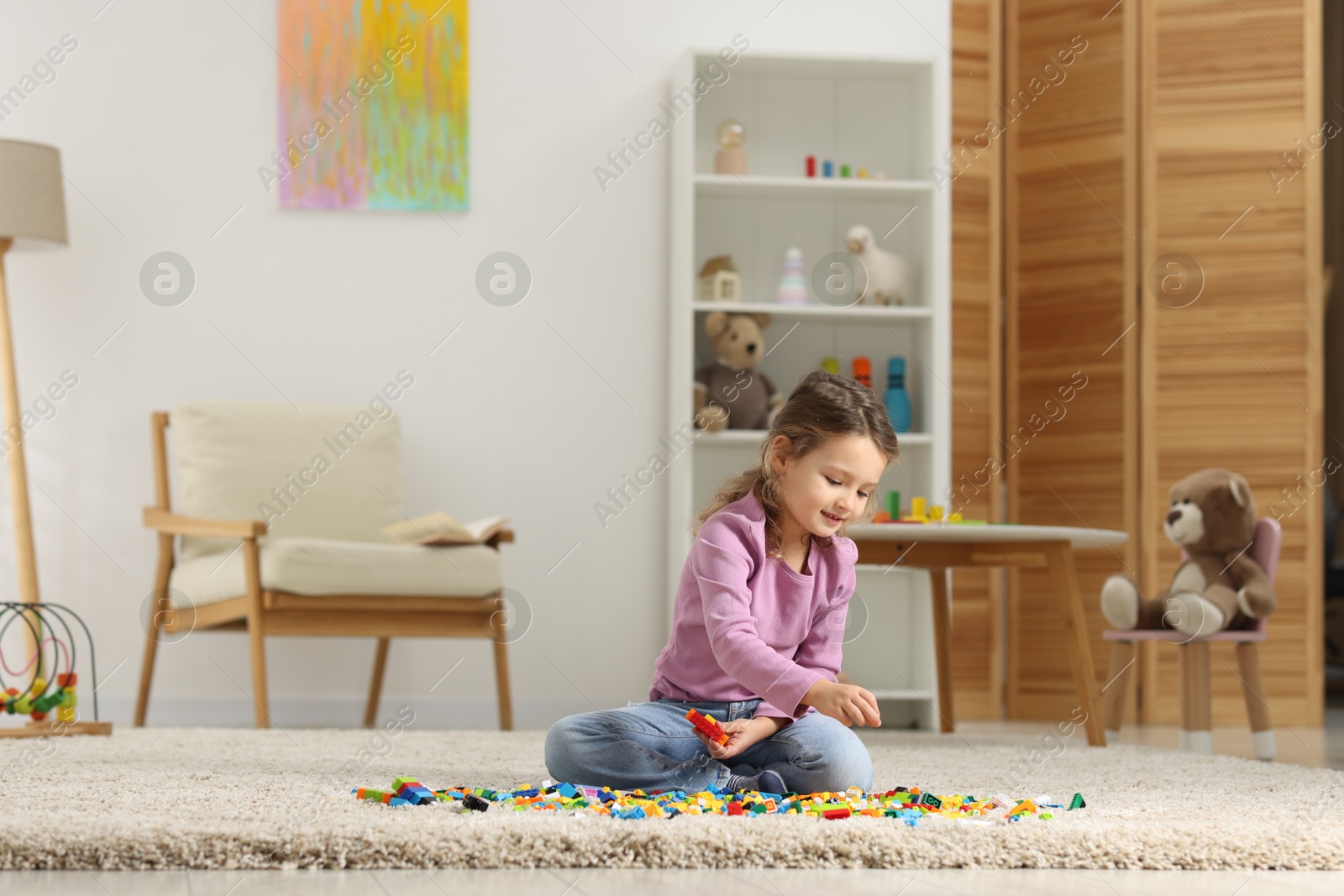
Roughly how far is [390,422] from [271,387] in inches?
14.9

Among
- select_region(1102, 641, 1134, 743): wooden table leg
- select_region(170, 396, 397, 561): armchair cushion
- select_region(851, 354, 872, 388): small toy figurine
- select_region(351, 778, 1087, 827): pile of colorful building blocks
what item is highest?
select_region(851, 354, 872, 388): small toy figurine

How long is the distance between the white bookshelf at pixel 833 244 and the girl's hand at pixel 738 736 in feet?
5.84

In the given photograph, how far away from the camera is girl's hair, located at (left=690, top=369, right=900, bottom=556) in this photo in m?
1.64

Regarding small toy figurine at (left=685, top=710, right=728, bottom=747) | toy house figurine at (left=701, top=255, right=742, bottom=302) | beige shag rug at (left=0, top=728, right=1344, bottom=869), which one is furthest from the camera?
toy house figurine at (left=701, top=255, right=742, bottom=302)

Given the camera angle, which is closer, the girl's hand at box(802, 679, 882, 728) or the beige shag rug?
the beige shag rug

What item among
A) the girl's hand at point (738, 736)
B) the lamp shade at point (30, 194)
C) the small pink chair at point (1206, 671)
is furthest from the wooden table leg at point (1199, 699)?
the lamp shade at point (30, 194)

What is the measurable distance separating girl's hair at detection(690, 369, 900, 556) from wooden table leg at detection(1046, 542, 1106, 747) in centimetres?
98

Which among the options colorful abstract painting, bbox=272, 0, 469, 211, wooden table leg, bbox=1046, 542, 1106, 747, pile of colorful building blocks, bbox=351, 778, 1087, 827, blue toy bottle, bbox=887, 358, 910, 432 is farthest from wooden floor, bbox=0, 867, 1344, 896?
colorful abstract painting, bbox=272, 0, 469, 211

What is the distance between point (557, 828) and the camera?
127 centimetres

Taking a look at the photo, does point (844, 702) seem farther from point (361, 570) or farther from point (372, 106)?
point (372, 106)

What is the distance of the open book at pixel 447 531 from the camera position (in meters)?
2.96

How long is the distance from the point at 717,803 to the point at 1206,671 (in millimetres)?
1516

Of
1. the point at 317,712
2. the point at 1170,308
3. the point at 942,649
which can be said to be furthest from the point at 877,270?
the point at 317,712

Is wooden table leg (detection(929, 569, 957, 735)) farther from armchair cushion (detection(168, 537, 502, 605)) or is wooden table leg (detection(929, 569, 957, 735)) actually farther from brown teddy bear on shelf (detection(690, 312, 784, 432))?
armchair cushion (detection(168, 537, 502, 605))
